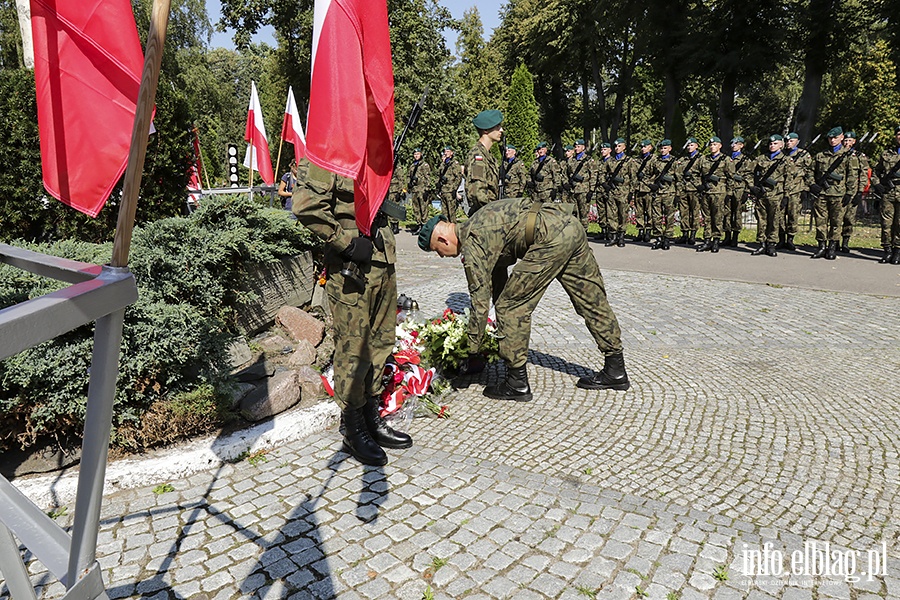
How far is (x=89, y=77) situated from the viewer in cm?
202

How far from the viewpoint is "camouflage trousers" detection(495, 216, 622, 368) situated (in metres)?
4.71

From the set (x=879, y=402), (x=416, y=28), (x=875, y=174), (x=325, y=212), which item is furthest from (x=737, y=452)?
(x=416, y=28)

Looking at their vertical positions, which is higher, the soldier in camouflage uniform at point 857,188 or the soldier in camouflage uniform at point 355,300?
the soldier in camouflage uniform at point 857,188

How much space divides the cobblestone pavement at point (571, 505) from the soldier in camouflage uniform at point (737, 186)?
796 cm

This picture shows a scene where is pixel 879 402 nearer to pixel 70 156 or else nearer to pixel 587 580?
pixel 587 580

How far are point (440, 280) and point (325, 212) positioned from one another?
20.4ft

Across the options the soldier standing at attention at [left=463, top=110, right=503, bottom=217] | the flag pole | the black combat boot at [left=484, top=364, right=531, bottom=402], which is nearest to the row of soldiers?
the soldier standing at attention at [left=463, top=110, right=503, bottom=217]

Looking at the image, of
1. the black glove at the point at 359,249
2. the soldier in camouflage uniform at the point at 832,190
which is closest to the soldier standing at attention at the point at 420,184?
the soldier in camouflage uniform at the point at 832,190

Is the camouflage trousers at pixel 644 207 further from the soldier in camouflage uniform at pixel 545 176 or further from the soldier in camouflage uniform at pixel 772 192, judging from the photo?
the soldier in camouflage uniform at pixel 772 192

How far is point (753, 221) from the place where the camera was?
18156mm

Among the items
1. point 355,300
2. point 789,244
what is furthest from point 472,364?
point 789,244

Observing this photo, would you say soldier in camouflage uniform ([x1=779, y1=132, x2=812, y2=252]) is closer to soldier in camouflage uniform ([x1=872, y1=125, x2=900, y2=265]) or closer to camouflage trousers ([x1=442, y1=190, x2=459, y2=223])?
soldier in camouflage uniform ([x1=872, y1=125, x2=900, y2=265])

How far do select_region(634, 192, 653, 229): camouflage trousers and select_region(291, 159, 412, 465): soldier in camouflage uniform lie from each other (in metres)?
11.3

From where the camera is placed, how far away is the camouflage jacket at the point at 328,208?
3541 mm
